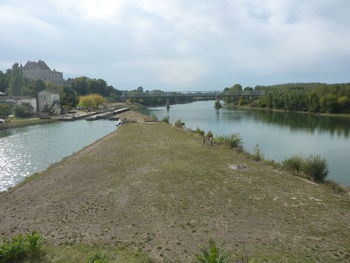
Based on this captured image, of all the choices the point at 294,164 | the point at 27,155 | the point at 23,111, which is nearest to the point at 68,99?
the point at 23,111

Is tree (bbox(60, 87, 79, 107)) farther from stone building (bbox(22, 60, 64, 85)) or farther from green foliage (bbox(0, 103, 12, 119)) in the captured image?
stone building (bbox(22, 60, 64, 85))

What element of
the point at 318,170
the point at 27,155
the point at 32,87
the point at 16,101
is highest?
the point at 32,87

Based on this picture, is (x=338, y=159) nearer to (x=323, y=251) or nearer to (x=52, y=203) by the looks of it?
(x=323, y=251)

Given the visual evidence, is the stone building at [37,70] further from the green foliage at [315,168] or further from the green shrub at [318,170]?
the green shrub at [318,170]

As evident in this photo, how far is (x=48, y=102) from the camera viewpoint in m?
64.5

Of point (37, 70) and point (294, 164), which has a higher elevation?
point (37, 70)

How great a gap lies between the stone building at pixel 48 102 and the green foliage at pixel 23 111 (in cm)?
535

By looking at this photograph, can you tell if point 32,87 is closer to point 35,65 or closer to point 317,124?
point 35,65

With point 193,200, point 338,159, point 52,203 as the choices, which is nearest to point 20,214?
point 52,203

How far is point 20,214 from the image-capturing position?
9.55 meters

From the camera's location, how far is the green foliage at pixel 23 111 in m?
53.9

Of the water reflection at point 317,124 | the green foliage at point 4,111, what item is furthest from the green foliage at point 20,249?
the green foliage at point 4,111

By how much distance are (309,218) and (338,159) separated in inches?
613

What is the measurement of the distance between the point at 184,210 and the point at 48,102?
65869 millimetres
